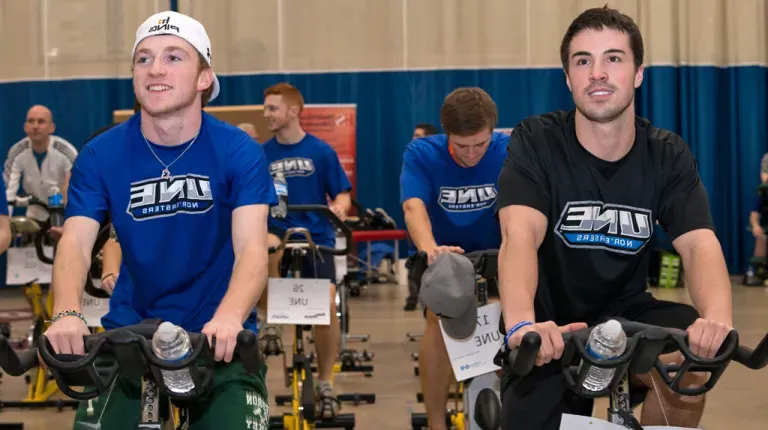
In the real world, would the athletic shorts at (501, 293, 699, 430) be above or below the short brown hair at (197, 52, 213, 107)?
below

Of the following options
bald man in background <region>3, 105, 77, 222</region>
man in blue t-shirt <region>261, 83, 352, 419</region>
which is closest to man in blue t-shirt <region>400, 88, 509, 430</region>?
man in blue t-shirt <region>261, 83, 352, 419</region>

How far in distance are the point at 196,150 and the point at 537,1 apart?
464 inches

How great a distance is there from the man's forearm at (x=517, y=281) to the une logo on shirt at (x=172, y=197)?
0.92 meters

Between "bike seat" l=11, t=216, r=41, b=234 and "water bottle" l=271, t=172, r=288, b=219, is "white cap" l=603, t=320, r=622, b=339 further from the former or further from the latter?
"bike seat" l=11, t=216, r=41, b=234

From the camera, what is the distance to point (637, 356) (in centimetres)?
224

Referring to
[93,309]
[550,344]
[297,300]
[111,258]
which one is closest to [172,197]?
[550,344]

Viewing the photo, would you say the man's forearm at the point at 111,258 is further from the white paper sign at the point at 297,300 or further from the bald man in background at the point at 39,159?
the bald man in background at the point at 39,159

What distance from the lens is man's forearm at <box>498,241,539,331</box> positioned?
9.12 ft

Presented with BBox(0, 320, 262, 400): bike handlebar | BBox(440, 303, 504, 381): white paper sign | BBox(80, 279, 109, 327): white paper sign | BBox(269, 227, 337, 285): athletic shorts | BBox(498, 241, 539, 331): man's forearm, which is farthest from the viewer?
BBox(80, 279, 109, 327): white paper sign

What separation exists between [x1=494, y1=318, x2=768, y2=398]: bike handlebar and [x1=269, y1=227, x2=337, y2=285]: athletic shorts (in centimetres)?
338

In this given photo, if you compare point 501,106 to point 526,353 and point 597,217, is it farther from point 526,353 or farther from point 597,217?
point 526,353

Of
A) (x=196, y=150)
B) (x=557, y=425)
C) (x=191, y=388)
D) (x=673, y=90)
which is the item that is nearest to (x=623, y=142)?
(x=557, y=425)

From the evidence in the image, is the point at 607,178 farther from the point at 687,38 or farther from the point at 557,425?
the point at 687,38

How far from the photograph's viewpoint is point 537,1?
14.4 m
